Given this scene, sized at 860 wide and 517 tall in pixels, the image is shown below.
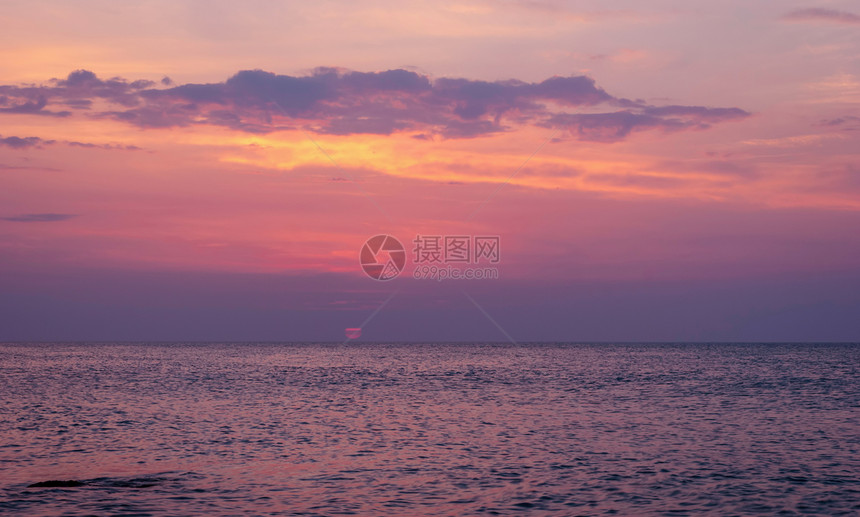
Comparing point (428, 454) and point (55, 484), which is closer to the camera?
point (55, 484)

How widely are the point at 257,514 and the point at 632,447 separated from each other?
19.9 meters

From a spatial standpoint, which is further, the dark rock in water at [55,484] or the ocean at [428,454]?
the dark rock in water at [55,484]

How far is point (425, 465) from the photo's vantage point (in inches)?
1232

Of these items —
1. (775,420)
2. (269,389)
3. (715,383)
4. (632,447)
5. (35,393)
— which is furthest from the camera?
(715,383)

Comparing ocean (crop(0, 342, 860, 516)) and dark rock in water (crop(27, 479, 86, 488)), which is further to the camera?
dark rock in water (crop(27, 479, 86, 488))

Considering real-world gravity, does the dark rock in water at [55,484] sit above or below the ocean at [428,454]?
above

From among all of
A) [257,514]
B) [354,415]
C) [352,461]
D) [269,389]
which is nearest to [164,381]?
[269,389]

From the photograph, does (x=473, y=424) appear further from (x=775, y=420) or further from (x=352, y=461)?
(x=775, y=420)

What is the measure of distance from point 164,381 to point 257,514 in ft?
214

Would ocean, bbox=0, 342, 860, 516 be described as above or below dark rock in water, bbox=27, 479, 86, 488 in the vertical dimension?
below

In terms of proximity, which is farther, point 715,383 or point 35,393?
point 715,383

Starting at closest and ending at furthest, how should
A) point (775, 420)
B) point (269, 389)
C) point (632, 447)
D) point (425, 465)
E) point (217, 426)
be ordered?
point (425, 465), point (632, 447), point (217, 426), point (775, 420), point (269, 389)

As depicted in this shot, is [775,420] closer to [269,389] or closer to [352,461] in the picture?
[352,461]

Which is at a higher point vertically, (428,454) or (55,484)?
(55,484)
